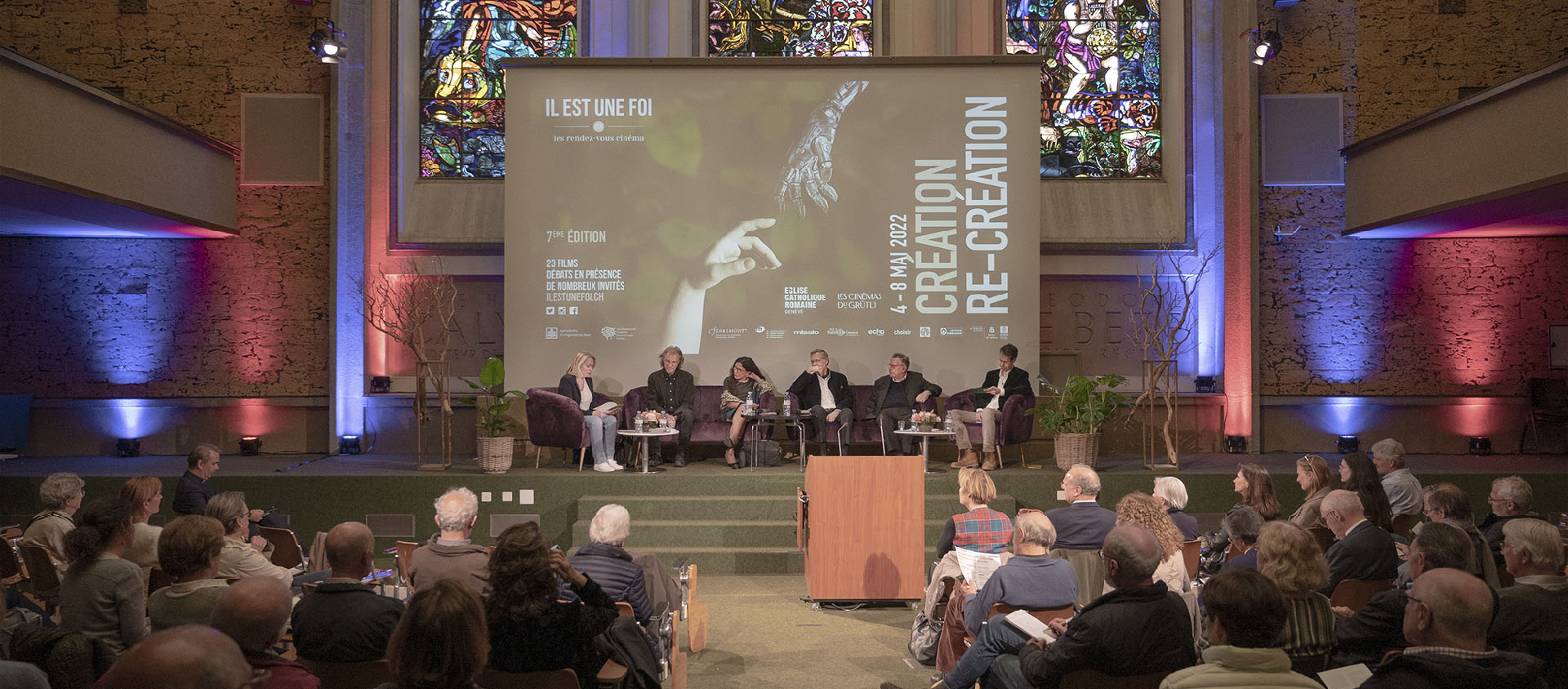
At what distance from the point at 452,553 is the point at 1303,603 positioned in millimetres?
2804

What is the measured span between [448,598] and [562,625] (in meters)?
0.81

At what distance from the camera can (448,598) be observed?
7.23 feet

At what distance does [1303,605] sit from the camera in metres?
3.11

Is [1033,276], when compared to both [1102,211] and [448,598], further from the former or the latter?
[448,598]

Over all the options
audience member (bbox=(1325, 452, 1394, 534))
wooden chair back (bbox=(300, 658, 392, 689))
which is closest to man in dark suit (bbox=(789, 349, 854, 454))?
audience member (bbox=(1325, 452, 1394, 534))

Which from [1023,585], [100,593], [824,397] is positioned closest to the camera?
[100,593]

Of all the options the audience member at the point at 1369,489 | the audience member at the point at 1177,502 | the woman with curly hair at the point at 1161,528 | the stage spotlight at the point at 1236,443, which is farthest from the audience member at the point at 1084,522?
the stage spotlight at the point at 1236,443

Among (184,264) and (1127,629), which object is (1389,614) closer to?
(1127,629)

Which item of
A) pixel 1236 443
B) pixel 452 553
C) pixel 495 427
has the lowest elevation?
pixel 1236 443

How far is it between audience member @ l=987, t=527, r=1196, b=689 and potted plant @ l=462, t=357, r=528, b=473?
241 inches

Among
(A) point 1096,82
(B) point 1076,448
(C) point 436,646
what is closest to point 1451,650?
(C) point 436,646

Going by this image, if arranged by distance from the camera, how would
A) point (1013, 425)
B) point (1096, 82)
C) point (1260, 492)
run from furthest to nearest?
point (1096, 82)
point (1013, 425)
point (1260, 492)

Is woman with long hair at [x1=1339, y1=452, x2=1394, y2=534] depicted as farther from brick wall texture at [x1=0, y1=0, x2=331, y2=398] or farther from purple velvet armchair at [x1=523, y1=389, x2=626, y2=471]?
brick wall texture at [x1=0, y1=0, x2=331, y2=398]

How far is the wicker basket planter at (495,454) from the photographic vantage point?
A: 832 cm
